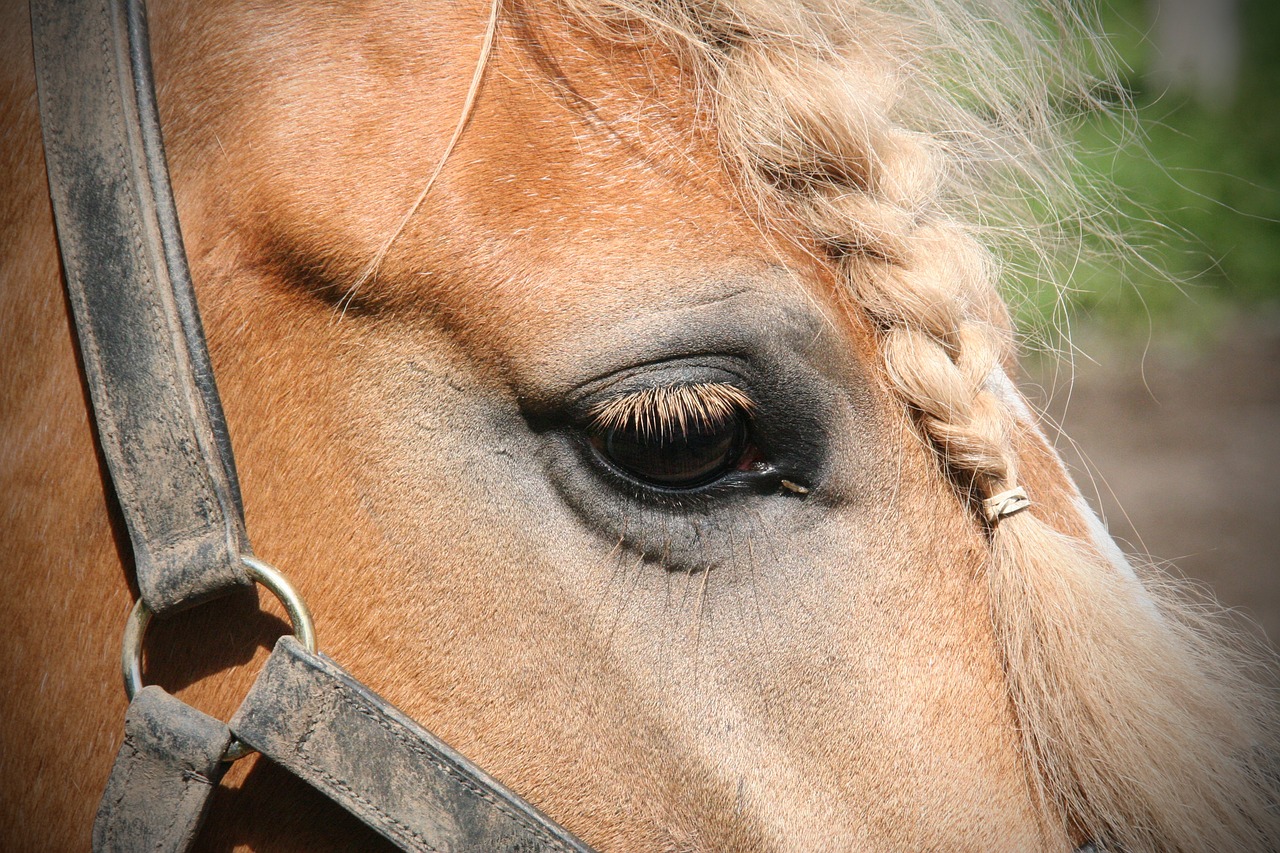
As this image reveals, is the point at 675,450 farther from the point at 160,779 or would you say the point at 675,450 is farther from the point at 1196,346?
the point at 1196,346

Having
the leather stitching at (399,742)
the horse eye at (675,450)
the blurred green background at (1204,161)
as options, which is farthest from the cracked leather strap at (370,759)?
the blurred green background at (1204,161)

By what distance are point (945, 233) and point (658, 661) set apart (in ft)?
1.94

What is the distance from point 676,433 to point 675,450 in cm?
2

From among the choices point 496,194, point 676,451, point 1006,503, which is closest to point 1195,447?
point 1006,503

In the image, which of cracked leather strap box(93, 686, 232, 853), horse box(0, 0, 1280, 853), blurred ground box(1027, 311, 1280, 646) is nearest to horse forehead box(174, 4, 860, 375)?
horse box(0, 0, 1280, 853)

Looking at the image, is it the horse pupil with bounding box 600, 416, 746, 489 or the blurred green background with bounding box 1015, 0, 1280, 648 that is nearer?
the horse pupil with bounding box 600, 416, 746, 489

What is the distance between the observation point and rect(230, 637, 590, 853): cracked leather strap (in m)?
0.90

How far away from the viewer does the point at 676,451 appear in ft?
3.27

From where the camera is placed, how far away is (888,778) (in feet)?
3.23

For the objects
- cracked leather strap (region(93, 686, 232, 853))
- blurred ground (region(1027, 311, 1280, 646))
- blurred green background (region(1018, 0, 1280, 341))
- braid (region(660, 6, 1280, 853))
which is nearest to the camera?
cracked leather strap (region(93, 686, 232, 853))

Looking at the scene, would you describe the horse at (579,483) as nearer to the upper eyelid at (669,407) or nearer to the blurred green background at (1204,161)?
the upper eyelid at (669,407)

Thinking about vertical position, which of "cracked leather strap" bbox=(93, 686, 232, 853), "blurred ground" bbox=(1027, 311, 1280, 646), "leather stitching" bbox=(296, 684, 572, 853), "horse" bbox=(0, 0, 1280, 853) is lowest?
"blurred ground" bbox=(1027, 311, 1280, 646)

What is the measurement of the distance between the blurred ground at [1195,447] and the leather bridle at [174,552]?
3.15 metres

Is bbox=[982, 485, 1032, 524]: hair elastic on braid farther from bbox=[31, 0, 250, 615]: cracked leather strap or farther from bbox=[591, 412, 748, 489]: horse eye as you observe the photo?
bbox=[31, 0, 250, 615]: cracked leather strap
